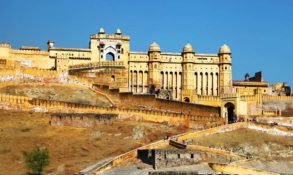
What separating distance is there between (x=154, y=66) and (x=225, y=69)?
32.2 ft

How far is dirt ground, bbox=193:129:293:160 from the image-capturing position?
56500mm

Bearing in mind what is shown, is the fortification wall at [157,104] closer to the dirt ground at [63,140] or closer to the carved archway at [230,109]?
the carved archway at [230,109]

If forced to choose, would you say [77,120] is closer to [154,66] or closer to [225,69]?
[154,66]

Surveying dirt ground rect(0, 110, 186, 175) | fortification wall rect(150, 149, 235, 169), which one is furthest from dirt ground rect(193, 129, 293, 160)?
fortification wall rect(150, 149, 235, 169)

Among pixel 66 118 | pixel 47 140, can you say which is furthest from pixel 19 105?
pixel 47 140

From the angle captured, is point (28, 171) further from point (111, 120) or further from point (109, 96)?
point (109, 96)

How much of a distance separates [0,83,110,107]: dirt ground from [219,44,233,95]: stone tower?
68.7ft

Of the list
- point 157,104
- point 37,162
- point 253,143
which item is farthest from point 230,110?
point 37,162

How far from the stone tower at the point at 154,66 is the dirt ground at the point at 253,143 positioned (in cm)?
2455

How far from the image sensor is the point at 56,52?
8612 cm

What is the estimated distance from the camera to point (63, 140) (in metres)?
56.3

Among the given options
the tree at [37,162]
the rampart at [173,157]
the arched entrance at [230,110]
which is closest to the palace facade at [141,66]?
the arched entrance at [230,110]

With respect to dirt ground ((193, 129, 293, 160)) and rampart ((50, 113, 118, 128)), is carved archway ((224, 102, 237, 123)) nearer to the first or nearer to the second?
dirt ground ((193, 129, 293, 160))

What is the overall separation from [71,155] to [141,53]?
121 feet
